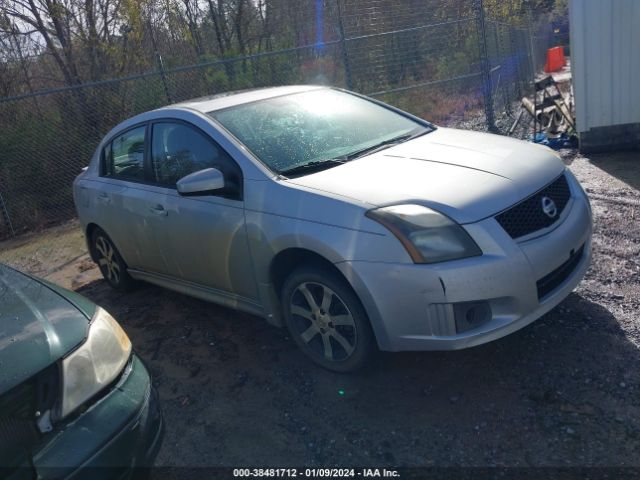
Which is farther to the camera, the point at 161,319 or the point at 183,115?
the point at 161,319

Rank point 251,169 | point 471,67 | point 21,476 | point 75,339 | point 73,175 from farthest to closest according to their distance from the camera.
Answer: point 471,67 < point 73,175 < point 251,169 < point 75,339 < point 21,476

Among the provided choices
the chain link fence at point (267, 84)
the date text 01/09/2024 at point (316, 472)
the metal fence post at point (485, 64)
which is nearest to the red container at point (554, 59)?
the chain link fence at point (267, 84)

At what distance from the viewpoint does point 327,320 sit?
134 inches

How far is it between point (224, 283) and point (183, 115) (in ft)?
4.13

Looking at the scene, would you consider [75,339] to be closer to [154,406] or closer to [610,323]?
[154,406]

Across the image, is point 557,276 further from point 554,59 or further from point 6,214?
point 554,59

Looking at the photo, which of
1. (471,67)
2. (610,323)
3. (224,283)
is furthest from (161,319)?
(471,67)

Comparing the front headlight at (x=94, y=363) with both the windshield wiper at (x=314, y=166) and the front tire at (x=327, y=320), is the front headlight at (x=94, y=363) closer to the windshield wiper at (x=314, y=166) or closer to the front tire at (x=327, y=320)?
the front tire at (x=327, y=320)

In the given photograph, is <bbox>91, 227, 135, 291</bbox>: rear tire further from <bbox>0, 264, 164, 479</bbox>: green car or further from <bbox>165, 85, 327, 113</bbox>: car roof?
<bbox>0, 264, 164, 479</bbox>: green car

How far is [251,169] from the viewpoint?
365 cm

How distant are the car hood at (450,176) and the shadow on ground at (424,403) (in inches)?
37.1

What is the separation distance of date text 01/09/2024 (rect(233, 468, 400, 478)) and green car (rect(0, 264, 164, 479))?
1.70 ft

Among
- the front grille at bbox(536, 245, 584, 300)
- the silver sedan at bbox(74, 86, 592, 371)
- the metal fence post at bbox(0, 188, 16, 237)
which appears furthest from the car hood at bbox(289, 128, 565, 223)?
the metal fence post at bbox(0, 188, 16, 237)

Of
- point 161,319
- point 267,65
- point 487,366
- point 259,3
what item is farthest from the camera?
point 259,3
